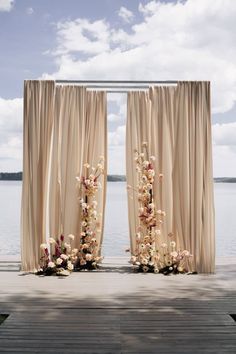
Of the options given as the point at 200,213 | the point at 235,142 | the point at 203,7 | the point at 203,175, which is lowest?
the point at 200,213

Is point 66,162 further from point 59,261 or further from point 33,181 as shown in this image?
point 59,261

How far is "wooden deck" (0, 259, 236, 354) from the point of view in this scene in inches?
122

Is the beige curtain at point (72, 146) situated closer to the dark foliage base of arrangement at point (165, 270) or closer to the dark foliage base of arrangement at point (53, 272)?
the dark foliage base of arrangement at point (53, 272)

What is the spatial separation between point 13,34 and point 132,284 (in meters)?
3.99

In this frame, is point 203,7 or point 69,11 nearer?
point 203,7

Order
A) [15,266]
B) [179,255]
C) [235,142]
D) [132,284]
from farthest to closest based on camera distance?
[235,142], [15,266], [179,255], [132,284]

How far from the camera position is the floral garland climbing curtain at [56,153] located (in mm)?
5473

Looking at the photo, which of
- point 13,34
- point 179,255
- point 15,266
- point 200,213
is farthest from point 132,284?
Result: point 13,34

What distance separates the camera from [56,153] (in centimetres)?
552

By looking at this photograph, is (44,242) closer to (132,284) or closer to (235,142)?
(132,284)

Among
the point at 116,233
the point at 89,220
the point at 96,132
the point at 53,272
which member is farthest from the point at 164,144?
the point at 116,233

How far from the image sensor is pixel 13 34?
6992 mm

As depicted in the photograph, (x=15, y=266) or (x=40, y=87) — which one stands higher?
(x=40, y=87)

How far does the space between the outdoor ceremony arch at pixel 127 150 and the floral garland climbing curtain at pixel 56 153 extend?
1cm
